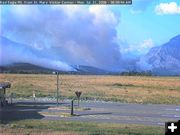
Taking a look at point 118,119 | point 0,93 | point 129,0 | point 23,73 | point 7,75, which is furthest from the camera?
point 23,73

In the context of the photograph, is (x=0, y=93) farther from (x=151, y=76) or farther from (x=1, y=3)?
(x=151, y=76)

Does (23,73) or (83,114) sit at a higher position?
(23,73)

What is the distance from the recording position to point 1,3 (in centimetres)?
1343

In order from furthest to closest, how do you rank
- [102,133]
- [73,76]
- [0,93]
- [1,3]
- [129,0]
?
[73,76], [0,93], [102,133], [1,3], [129,0]

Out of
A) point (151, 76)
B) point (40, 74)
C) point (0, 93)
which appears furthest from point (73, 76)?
point (0, 93)

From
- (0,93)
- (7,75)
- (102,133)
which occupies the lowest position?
(102,133)

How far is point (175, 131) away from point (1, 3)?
7811 millimetres

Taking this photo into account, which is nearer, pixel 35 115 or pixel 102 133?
pixel 102 133

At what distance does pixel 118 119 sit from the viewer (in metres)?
27.5

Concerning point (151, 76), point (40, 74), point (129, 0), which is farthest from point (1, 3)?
point (151, 76)
